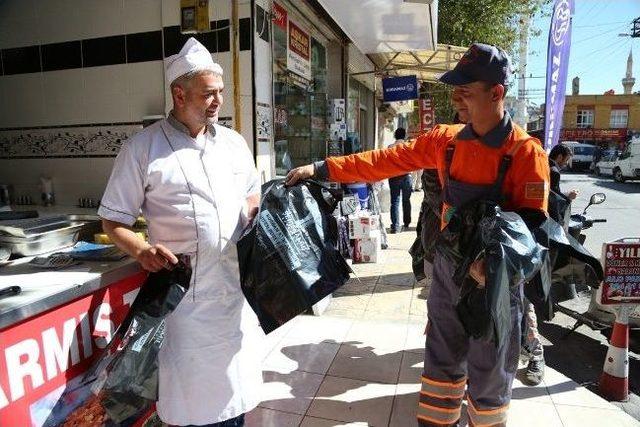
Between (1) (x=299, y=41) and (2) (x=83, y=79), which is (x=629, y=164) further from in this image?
(2) (x=83, y=79)

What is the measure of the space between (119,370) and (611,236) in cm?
959

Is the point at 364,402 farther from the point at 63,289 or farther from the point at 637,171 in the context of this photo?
the point at 637,171

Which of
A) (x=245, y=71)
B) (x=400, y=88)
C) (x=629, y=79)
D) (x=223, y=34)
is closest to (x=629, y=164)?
(x=400, y=88)

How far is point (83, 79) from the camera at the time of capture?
445 centimetres

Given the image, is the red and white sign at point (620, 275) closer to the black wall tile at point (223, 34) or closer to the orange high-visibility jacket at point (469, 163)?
the orange high-visibility jacket at point (469, 163)

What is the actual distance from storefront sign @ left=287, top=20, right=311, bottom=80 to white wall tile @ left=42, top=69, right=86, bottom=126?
225cm

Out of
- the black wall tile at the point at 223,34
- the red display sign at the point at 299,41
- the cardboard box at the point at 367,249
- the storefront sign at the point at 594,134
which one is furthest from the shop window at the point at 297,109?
the storefront sign at the point at 594,134

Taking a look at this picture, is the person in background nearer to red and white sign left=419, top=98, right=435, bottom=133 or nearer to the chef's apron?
the chef's apron

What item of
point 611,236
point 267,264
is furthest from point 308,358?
point 611,236

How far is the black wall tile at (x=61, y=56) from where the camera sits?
4.43 m

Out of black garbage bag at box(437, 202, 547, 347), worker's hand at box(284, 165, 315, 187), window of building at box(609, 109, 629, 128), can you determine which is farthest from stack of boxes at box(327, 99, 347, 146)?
window of building at box(609, 109, 629, 128)

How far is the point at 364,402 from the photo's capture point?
2969 millimetres

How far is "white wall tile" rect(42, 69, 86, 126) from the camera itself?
4.48 metres

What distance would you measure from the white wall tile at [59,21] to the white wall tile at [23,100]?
0.42m
